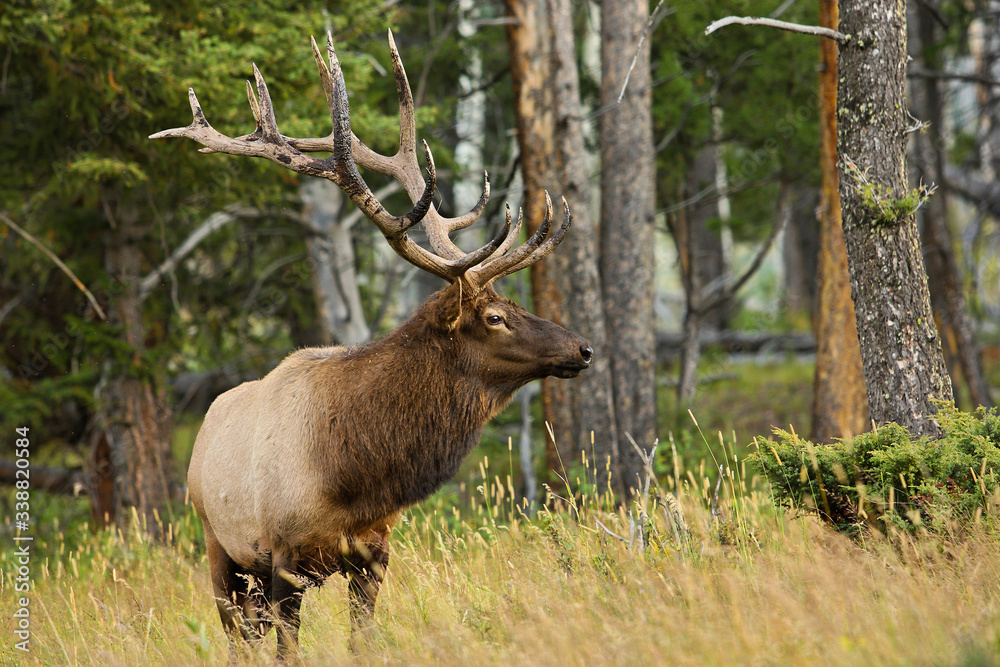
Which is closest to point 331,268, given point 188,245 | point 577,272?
point 188,245

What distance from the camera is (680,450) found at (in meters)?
8.64

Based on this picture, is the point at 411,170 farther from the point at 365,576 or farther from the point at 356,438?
the point at 365,576

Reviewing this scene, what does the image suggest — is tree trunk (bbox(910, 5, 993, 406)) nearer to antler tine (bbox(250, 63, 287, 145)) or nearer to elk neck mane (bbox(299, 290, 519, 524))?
elk neck mane (bbox(299, 290, 519, 524))

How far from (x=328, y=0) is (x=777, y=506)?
6.43 m

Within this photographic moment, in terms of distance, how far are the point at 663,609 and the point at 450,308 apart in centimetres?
224

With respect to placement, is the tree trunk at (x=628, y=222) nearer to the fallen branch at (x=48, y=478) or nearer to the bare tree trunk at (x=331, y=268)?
the bare tree trunk at (x=331, y=268)

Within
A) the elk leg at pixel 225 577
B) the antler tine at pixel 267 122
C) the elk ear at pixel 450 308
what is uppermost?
the antler tine at pixel 267 122

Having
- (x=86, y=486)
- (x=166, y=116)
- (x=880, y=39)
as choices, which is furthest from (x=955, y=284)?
(x=86, y=486)

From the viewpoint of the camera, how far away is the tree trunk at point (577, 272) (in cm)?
766

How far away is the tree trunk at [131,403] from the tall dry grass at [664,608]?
297 cm

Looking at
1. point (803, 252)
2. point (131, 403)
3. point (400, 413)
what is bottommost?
point (131, 403)

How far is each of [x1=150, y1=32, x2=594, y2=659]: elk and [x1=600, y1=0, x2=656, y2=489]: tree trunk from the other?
3391mm

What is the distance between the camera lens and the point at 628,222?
329 inches

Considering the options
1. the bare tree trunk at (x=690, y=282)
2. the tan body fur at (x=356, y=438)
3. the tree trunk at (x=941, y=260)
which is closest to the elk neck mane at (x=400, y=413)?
the tan body fur at (x=356, y=438)
